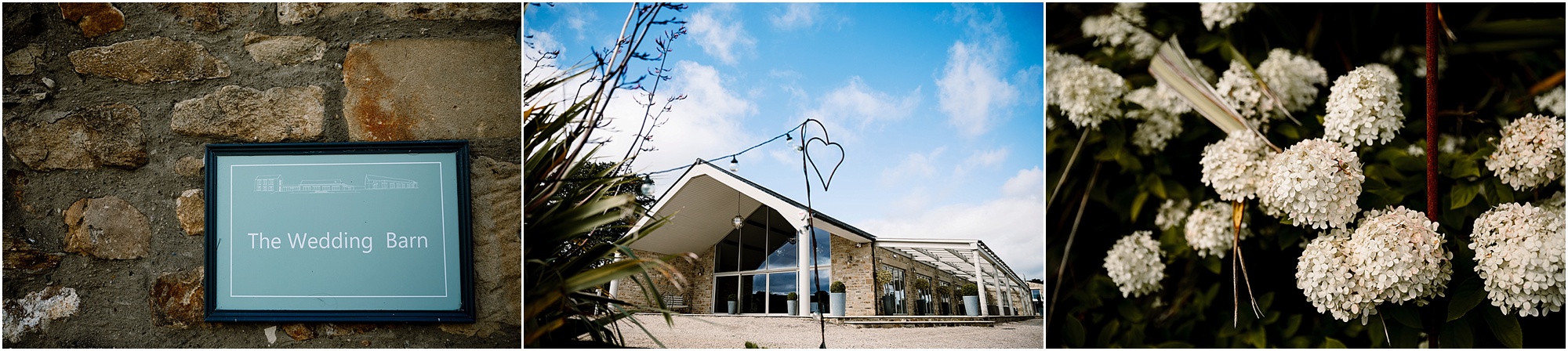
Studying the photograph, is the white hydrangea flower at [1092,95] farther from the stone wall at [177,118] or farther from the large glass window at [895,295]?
the stone wall at [177,118]

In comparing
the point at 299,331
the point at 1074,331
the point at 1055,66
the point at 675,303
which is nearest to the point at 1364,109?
the point at 1055,66

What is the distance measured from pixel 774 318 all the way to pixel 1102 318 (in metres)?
0.71

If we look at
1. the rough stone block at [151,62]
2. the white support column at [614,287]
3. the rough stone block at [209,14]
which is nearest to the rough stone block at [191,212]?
the rough stone block at [151,62]

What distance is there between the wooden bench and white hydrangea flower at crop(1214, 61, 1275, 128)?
1.11 metres

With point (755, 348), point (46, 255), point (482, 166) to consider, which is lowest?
point (755, 348)

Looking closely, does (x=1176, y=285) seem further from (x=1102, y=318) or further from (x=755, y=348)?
(x=755, y=348)

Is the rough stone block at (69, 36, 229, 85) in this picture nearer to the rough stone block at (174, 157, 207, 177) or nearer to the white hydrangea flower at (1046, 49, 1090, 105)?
the rough stone block at (174, 157, 207, 177)

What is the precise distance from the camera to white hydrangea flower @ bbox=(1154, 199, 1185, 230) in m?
1.61

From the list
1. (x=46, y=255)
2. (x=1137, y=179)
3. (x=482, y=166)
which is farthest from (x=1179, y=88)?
(x=46, y=255)

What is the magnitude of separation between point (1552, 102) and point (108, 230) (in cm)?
288

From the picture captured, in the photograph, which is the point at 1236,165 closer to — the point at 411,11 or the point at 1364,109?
the point at 1364,109

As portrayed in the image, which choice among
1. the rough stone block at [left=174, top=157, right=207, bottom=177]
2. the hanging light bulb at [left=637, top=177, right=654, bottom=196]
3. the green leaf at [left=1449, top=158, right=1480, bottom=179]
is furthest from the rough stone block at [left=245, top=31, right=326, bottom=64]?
the green leaf at [left=1449, top=158, right=1480, bottom=179]

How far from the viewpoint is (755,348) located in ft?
5.17

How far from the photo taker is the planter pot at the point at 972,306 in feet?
4.96
